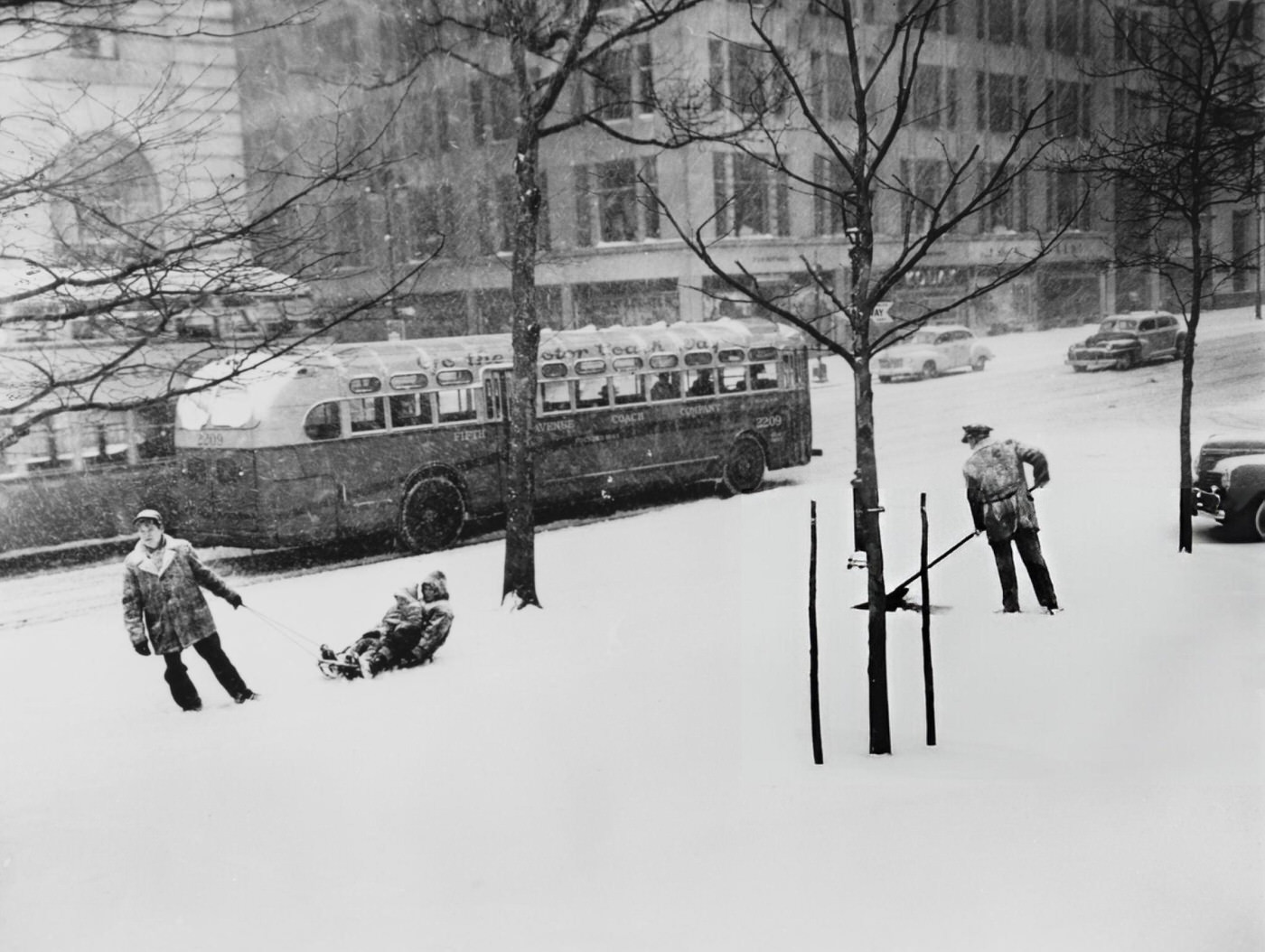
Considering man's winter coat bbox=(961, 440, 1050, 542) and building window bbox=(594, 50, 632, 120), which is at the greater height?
building window bbox=(594, 50, 632, 120)

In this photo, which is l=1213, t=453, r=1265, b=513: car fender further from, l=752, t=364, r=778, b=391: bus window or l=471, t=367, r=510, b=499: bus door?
l=471, t=367, r=510, b=499: bus door

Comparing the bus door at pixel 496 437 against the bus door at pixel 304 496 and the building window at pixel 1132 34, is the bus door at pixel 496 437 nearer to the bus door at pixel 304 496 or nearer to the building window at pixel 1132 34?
the bus door at pixel 304 496

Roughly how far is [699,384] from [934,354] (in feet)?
6.66

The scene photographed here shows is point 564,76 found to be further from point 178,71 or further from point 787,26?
point 178,71

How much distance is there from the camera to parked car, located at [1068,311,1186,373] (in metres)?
7.29

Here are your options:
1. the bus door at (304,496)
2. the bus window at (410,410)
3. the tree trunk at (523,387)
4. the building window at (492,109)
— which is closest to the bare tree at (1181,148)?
the tree trunk at (523,387)

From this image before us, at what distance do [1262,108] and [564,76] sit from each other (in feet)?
13.8

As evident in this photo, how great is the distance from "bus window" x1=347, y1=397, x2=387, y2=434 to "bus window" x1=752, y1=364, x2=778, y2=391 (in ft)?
10.8

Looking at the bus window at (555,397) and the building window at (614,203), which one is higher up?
the building window at (614,203)

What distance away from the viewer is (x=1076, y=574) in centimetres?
675

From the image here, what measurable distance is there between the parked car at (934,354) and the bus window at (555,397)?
7.13 ft

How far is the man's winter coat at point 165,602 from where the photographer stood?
5.19 m

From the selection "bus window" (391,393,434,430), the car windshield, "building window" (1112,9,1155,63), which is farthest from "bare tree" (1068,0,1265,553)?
"bus window" (391,393,434,430)

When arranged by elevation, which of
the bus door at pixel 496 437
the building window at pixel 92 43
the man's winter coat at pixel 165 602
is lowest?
the man's winter coat at pixel 165 602
